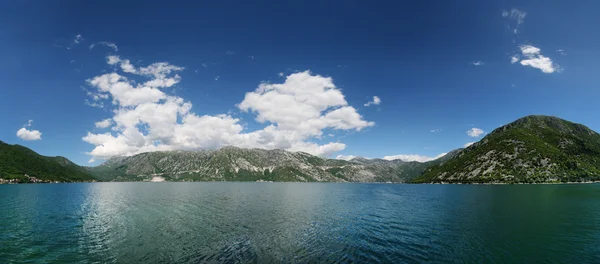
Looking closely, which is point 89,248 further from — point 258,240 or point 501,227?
point 501,227

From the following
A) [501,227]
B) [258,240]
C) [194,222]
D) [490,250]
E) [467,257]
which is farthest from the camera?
[194,222]

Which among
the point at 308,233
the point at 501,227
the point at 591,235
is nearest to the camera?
the point at 591,235

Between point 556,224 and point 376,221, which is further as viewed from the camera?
point 376,221

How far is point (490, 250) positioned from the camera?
3709 cm

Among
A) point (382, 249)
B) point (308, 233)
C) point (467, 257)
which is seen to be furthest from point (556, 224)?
point (308, 233)

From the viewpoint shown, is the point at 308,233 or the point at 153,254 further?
the point at 308,233

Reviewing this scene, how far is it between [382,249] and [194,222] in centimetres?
4098

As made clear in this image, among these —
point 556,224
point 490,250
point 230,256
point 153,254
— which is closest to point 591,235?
point 556,224

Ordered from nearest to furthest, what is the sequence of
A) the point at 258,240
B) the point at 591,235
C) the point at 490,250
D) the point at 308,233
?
1. the point at 490,250
2. the point at 258,240
3. the point at 591,235
4. the point at 308,233

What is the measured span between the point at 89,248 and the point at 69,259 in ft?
17.2

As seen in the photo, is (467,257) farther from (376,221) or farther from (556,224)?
(556,224)

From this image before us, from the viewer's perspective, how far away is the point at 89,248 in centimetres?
3797

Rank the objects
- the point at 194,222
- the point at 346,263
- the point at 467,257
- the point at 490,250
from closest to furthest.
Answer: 1. the point at 346,263
2. the point at 467,257
3. the point at 490,250
4. the point at 194,222

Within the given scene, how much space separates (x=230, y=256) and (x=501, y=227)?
52597 mm
